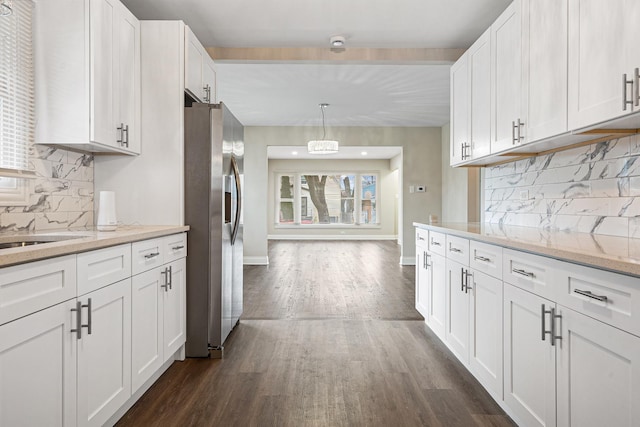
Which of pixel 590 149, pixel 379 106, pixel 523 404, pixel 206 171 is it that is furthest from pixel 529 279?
pixel 379 106

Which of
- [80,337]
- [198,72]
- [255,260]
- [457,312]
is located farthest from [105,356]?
[255,260]

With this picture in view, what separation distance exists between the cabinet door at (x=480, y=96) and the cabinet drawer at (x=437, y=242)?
2.15ft

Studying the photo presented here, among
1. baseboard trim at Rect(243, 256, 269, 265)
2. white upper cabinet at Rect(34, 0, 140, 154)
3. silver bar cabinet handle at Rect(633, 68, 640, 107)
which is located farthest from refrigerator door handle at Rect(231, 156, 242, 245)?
baseboard trim at Rect(243, 256, 269, 265)

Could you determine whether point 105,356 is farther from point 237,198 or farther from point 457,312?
point 457,312

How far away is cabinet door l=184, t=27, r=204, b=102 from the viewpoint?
286 centimetres

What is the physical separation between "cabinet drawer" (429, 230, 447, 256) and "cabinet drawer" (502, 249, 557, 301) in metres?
0.91

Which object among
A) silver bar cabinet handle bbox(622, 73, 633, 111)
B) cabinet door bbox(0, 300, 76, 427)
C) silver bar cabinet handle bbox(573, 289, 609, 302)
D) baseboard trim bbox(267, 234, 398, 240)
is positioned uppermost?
silver bar cabinet handle bbox(622, 73, 633, 111)

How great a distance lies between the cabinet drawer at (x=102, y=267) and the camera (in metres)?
1.63

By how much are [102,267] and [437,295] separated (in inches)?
89.9

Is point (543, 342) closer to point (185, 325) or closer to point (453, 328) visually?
point (453, 328)

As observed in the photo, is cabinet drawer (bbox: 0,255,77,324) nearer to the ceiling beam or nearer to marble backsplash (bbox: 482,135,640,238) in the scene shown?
marble backsplash (bbox: 482,135,640,238)

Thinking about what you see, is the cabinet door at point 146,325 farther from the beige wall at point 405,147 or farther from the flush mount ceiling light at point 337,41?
the beige wall at point 405,147

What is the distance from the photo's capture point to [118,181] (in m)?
2.83

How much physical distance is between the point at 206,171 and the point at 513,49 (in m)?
2.09
